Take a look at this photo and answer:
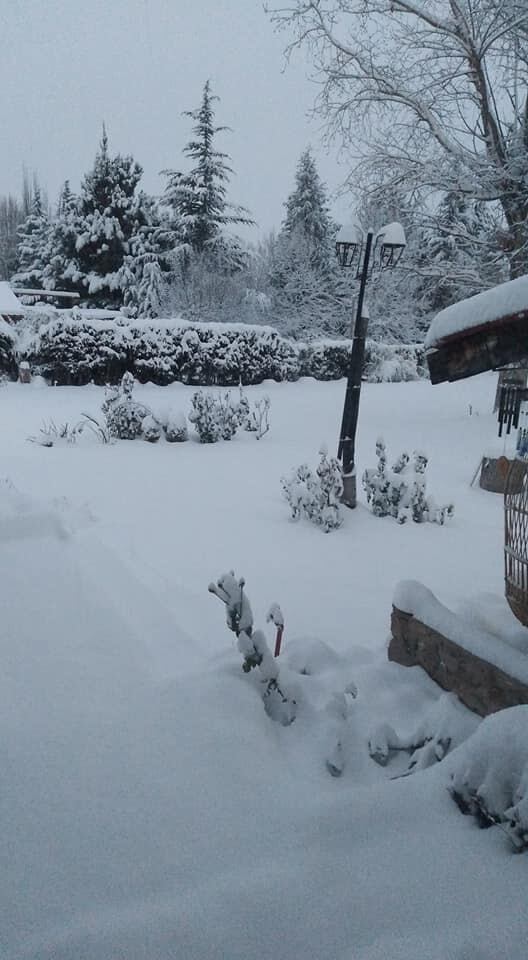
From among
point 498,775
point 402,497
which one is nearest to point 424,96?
point 402,497

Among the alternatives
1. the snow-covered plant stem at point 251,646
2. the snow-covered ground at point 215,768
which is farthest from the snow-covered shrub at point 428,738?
the snow-covered plant stem at point 251,646

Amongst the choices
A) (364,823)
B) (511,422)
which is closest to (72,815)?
(364,823)

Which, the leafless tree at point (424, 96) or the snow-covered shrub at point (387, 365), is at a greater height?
the leafless tree at point (424, 96)

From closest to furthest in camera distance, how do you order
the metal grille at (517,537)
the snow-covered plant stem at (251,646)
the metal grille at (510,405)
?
1. the snow-covered plant stem at (251,646)
2. the metal grille at (517,537)
3. the metal grille at (510,405)

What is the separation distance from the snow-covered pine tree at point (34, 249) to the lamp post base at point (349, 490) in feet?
94.8

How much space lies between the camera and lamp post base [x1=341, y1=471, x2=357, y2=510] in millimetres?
5836

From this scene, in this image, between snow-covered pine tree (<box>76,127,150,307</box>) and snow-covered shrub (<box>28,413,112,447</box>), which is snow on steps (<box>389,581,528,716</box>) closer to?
snow-covered shrub (<box>28,413,112,447</box>)

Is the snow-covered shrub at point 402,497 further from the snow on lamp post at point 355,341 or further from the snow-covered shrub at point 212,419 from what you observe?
the snow-covered shrub at point 212,419

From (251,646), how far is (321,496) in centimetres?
303

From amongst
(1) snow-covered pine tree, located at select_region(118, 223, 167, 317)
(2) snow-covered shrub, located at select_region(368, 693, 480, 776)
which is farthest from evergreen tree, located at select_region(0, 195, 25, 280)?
(2) snow-covered shrub, located at select_region(368, 693, 480, 776)

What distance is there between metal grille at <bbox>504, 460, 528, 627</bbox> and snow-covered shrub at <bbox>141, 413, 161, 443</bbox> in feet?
22.1

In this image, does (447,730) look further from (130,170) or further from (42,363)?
(130,170)

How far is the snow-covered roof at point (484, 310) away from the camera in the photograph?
5.82 ft

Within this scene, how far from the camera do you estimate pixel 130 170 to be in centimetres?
2594
